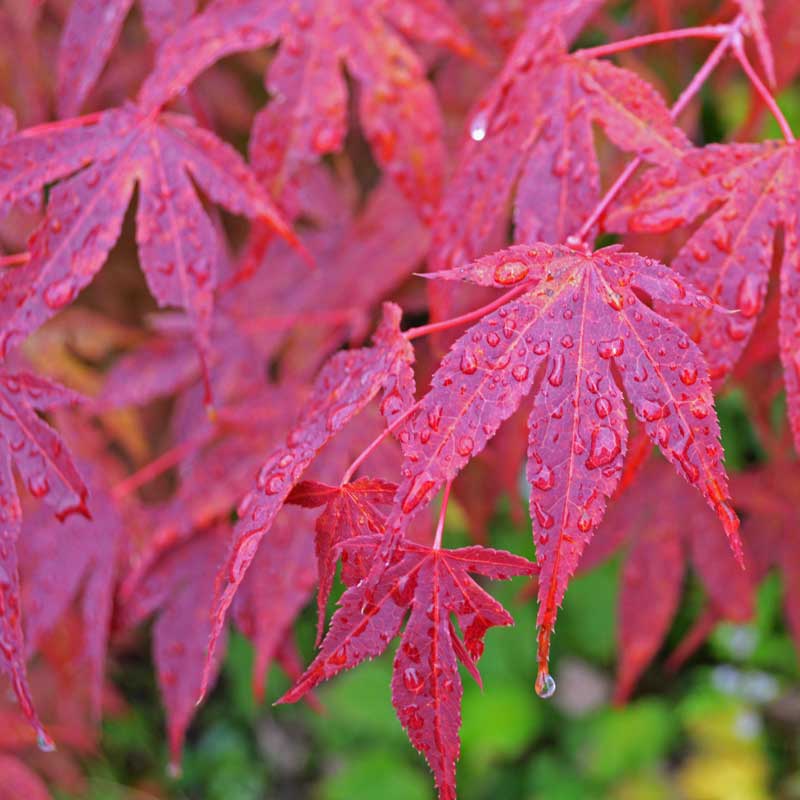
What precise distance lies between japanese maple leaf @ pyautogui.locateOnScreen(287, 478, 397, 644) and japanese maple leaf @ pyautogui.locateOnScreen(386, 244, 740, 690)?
0.06 m

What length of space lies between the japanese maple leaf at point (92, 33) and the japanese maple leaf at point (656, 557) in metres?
0.72

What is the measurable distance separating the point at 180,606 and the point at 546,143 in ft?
2.17

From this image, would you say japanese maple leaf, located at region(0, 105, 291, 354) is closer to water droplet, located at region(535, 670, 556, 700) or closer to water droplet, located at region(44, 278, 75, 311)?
water droplet, located at region(44, 278, 75, 311)

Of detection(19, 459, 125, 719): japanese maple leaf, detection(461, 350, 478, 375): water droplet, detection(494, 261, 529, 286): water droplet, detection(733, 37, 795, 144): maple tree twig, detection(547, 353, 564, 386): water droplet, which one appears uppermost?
detection(733, 37, 795, 144): maple tree twig

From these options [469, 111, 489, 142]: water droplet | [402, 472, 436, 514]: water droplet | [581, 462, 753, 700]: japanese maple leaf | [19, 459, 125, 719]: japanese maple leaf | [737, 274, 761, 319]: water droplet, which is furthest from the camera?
[581, 462, 753, 700]: japanese maple leaf

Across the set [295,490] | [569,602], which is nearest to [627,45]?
[295,490]

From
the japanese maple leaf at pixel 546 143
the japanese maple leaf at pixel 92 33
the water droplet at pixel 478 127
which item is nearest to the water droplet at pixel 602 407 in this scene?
the japanese maple leaf at pixel 546 143

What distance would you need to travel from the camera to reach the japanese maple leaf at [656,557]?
1102mm

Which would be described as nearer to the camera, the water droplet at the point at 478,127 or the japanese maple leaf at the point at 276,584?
the water droplet at the point at 478,127

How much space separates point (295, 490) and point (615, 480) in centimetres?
18

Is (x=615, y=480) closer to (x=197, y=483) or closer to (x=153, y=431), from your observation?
(x=197, y=483)

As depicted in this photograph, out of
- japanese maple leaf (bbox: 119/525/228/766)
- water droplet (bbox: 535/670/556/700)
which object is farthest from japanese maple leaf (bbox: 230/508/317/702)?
water droplet (bbox: 535/670/556/700)

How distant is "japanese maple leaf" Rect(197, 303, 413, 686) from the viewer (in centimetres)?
47

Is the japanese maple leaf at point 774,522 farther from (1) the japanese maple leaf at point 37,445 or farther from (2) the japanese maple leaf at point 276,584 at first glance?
(1) the japanese maple leaf at point 37,445
